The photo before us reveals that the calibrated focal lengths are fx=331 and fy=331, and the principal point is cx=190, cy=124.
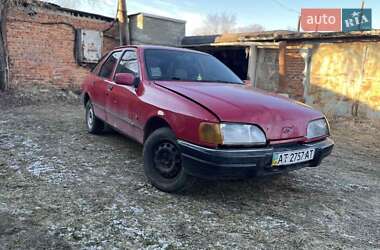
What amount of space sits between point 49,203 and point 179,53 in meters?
2.39

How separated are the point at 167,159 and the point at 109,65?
2.35 meters

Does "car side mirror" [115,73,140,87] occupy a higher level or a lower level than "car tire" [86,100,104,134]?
higher

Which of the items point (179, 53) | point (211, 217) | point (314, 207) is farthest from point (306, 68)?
point (211, 217)

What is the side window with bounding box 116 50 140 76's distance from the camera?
4.07 metres

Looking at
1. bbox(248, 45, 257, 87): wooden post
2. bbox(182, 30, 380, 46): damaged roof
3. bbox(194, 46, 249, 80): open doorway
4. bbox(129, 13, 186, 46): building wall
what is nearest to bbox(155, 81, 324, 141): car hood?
bbox(182, 30, 380, 46): damaged roof

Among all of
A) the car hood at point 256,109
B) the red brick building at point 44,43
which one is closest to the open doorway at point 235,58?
the red brick building at point 44,43

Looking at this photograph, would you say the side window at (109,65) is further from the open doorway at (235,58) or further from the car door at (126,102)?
the open doorway at (235,58)

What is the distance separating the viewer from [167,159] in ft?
10.7

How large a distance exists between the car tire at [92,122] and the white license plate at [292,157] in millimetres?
3359

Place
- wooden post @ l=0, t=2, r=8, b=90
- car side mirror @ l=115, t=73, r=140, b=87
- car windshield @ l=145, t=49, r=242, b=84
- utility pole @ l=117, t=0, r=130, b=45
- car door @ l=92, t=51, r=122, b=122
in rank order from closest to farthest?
car side mirror @ l=115, t=73, r=140, b=87 < car windshield @ l=145, t=49, r=242, b=84 < car door @ l=92, t=51, r=122, b=122 < wooden post @ l=0, t=2, r=8, b=90 < utility pole @ l=117, t=0, r=130, b=45

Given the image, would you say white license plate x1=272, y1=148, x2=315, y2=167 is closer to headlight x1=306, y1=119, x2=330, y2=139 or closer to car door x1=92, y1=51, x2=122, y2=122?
headlight x1=306, y1=119, x2=330, y2=139

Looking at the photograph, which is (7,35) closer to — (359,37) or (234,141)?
(234,141)

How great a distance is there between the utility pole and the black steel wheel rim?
9.41 metres

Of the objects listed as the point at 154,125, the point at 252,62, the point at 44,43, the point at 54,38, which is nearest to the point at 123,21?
the point at 54,38
